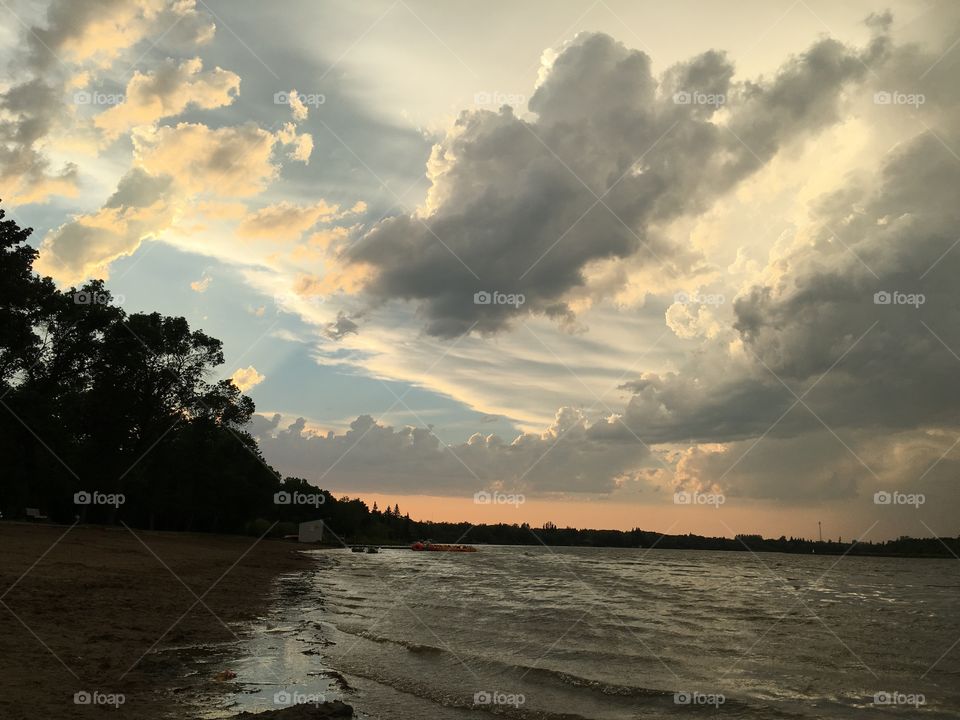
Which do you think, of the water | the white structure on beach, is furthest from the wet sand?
the white structure on beach

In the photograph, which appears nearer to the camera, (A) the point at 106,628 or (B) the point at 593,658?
(A) the point at 106,628

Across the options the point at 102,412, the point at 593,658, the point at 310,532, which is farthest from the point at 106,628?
the point at 310,532

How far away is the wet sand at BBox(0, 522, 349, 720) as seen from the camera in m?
11.0

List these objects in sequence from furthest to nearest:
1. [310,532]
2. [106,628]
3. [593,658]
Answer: [310,532] → [593,658] → [106,628]

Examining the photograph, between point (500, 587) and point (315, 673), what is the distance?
35019 millimetres

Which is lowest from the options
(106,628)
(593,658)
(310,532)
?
(310,532)

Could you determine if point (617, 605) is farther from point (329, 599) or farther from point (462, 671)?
point (462, 671)

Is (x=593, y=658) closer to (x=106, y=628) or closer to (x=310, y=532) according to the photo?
(x=106, y=628)

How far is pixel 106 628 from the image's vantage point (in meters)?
16.7

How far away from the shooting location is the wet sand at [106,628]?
1100 centimetres

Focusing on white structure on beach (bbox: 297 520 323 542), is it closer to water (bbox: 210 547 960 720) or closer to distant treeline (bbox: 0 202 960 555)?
distant treeline (bbox: 0 202 960 555)

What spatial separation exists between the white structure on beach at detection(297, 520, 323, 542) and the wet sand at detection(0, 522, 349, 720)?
311 feet

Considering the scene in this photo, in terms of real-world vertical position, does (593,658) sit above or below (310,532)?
above

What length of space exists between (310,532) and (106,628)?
378ft
